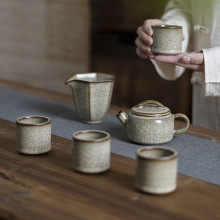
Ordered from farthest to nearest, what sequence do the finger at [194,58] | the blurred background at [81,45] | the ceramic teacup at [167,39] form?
the blurred background at [81,45] < the finger at [194,58] < the ceramic teacup at [167,39]

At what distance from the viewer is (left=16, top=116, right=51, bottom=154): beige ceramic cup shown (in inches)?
45.5

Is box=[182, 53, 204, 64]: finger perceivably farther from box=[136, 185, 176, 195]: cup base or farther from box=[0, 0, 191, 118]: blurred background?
box=[0, 0, 191, 118]: blurred background

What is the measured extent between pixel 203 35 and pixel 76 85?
683mm

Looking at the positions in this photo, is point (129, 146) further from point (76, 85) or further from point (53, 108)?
point (53, 108)

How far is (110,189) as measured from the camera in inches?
37.9

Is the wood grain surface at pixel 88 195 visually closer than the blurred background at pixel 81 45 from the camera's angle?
Yes

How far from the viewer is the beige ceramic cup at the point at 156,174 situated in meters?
0.91

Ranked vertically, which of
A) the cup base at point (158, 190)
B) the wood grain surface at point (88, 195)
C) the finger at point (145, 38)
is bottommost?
the wood grain surface at point (88, 195)

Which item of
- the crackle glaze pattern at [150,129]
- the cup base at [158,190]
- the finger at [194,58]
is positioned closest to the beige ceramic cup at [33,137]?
the crackle glaze pattern at [150,129]

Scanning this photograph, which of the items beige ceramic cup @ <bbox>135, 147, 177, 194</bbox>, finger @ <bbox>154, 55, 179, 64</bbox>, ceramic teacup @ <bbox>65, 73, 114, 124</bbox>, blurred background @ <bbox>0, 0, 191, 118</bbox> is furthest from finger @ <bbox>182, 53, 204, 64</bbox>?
blurred background @ <bbox>0, 0, 191, 118</bbox>

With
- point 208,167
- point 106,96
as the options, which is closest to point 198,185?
point 208,167

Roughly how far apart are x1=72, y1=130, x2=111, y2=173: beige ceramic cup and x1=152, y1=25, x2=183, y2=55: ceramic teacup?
49cm

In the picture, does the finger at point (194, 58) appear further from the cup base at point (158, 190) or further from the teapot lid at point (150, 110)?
the cup base at point (158, 190)

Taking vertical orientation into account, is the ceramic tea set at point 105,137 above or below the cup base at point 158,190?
above
